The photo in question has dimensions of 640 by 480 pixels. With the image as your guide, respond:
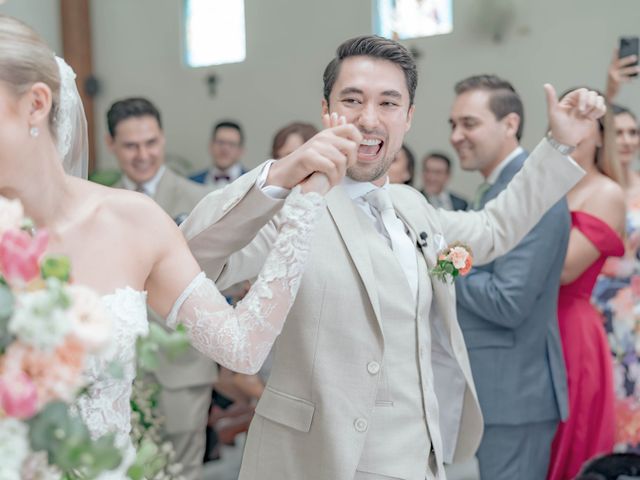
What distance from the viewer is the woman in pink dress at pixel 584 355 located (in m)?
3.52

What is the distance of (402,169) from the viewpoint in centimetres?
496

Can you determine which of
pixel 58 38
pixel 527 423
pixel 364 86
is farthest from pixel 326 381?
pixel 58 38

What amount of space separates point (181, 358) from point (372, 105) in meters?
2.40

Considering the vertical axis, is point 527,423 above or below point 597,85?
below

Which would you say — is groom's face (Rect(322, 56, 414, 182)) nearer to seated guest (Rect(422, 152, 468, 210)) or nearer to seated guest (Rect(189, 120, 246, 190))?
seated guest (Rect(189, 120, 246, 190))

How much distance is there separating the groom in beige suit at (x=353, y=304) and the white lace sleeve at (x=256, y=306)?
0.11m

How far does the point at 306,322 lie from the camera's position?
2.03 m

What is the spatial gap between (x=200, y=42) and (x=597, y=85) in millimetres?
4708

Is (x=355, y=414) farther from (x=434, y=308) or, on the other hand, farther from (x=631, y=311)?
(x=631, y=311)

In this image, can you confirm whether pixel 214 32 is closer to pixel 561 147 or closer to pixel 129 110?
pixel 129 110

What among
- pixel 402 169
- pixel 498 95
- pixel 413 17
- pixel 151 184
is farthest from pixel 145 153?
pixel 413 17

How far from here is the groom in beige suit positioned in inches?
77.7

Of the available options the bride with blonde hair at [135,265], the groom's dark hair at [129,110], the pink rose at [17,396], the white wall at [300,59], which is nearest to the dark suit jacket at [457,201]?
the white wall at [300,59]

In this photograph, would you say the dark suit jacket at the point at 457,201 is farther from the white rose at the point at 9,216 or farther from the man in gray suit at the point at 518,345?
the white rose at the point at 9,216
